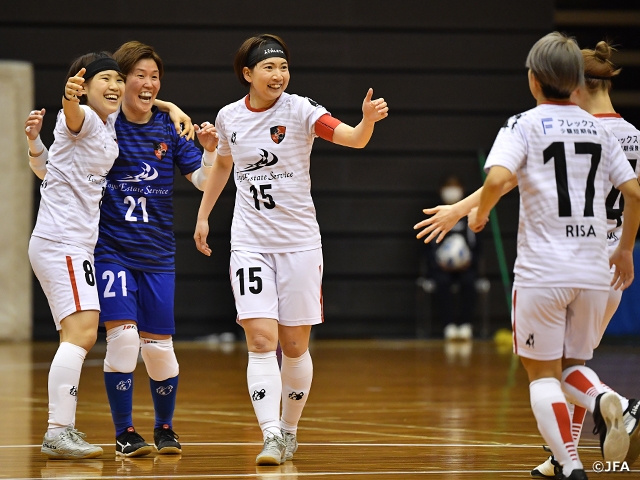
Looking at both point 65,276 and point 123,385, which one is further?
point 123,385

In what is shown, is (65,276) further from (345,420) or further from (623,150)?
(623,150)

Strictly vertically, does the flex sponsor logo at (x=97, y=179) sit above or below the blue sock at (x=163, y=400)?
above

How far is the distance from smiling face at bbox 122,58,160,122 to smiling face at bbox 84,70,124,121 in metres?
0.11

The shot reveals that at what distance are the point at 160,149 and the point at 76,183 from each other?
1.47 ft

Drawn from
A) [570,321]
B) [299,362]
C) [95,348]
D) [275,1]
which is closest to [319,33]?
[275,1]

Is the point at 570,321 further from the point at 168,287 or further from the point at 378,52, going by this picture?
the point at 378,52

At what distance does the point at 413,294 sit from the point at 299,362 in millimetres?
8278

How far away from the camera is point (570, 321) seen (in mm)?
3391

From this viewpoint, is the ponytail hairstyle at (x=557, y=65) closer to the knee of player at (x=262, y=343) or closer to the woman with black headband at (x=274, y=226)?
the woman with black headband at (x=274, y=226)

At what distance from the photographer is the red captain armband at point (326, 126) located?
4172 mm

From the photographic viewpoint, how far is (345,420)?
5523 mm

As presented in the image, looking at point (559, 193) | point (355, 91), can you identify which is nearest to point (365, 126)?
point (559, 193)

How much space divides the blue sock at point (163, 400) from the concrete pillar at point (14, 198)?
746 cm

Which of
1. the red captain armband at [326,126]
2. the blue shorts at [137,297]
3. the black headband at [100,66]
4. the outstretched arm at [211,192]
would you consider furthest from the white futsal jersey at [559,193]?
the black headband at [100,66]
